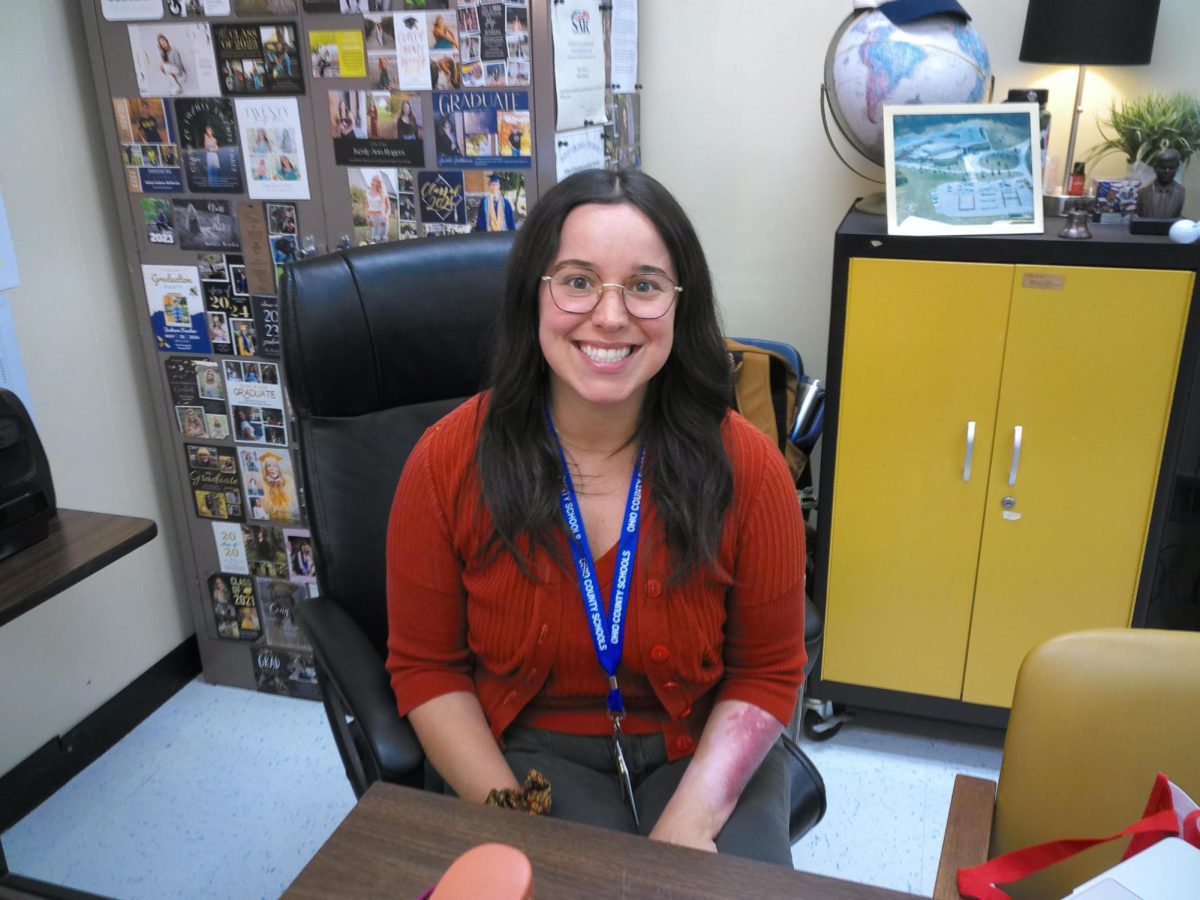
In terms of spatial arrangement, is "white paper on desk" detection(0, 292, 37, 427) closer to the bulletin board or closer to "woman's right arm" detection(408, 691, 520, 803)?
the bulletin board

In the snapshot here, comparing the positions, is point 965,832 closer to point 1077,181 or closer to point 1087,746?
point 1087,746

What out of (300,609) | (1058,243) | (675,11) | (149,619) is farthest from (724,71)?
(149,619)

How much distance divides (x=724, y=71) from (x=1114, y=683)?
184cm

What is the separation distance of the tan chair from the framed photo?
1115 mm

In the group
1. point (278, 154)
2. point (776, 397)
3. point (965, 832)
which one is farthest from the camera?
point (776, 397)

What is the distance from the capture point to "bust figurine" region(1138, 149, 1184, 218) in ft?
6.18

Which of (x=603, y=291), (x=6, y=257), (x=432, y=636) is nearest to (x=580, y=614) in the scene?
(x=432, y=636)

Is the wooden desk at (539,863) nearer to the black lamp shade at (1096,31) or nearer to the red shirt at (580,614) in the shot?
the red shirt at (580,614)

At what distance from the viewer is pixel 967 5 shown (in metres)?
2.16

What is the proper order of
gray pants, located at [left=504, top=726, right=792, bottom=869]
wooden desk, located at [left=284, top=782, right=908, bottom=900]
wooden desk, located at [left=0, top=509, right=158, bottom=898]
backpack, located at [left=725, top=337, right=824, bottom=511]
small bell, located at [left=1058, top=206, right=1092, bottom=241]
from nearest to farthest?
1. wooden desk, located at [left=284, top=782, right=908, bottom=900]
2. gray pants, located at [left=504, top=726, right=792, bottom=869]
3. wooden desk, located at [left=0, top=509, right=158, bottom=898]
4. small bell, located at [left=1058, top=206, right=1092, bottom=241]
5. backpack, located at [left=725, top=337, right=824, bottom=511]

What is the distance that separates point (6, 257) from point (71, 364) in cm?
28

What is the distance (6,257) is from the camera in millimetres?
1938

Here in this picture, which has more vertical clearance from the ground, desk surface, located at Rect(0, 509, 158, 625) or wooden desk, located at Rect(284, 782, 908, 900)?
wooden desk, located at Rect(284, 782, 908, 900)

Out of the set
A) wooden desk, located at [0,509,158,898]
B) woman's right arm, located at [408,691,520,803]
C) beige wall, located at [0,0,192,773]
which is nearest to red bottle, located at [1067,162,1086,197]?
woman's right arm, located at [408,691,520,803]
